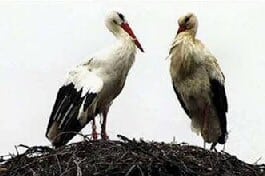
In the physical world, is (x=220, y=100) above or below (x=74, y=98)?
above

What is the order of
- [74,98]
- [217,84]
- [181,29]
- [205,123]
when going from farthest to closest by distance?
[181,29] → [205,123] → [217,84] → [74,98]

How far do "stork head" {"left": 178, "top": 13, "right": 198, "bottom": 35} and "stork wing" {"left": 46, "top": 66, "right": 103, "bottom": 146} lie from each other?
1.14 meters

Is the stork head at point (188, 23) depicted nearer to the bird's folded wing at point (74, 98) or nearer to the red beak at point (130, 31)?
the red beak at point (130, 31)

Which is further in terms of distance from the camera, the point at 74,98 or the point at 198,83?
the point at 198,83

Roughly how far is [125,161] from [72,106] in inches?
69.7

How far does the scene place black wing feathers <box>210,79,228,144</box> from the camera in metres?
9.09

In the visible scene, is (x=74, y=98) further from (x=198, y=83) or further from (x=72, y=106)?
(x=198, y=83)

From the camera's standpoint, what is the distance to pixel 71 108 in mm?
8359

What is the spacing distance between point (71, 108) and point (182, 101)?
131cm

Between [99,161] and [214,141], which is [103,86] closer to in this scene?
[214,141]

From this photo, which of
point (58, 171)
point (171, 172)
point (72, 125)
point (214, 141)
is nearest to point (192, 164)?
point (171, 172)

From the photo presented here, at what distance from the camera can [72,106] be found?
8.37 m

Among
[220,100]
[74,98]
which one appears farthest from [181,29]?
[74,98]

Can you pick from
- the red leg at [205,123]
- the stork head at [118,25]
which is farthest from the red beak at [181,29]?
the red leg at [205,123]
